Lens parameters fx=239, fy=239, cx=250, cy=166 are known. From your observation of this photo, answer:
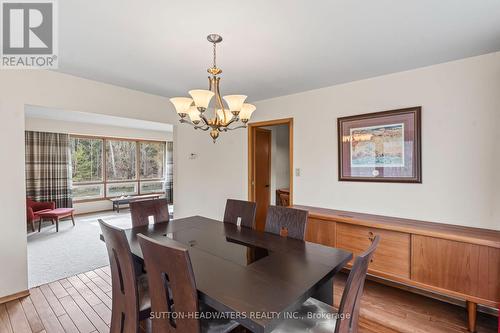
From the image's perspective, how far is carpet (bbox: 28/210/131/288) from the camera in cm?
307

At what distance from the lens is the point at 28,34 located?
1.89 meters

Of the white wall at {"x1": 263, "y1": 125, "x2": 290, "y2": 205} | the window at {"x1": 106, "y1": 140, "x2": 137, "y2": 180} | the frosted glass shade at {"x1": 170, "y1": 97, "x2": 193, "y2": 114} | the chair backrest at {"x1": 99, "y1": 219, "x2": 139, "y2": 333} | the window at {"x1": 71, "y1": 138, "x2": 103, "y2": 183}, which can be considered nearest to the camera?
the chair backrest at {"x1": 99, "y1": 219, "x2": 139, "y2": 333}

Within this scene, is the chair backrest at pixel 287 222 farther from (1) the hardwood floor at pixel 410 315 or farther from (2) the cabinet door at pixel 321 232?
(1) the hardwood floor at pixel 410 315

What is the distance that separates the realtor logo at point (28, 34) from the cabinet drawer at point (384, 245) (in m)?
3.17

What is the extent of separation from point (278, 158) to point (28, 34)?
4.26m

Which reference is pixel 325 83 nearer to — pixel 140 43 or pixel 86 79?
pixel 140 43

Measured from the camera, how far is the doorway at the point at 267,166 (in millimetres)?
4125

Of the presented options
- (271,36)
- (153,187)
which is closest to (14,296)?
(271,36)

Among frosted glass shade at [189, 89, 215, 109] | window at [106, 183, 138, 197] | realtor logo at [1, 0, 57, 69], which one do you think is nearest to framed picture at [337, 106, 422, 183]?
frosted glass shade at [189, 89, 215, 109]

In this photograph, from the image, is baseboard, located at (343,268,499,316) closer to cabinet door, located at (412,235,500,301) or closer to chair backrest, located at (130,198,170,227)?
cabinet door, located at (412,235,500,301)

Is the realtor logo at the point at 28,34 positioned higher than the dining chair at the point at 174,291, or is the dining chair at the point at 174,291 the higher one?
the realtor logo at the point at 28,34

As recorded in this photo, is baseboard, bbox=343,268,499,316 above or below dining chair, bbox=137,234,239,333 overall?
below

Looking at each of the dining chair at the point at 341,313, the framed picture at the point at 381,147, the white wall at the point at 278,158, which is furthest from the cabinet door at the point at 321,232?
the white wall at the point at 278,158

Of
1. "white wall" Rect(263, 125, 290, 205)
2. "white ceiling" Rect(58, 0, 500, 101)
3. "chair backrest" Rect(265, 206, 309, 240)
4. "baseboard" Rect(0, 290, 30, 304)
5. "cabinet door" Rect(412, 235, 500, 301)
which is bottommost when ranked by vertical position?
"baseboard" Rect(0, 290, 30, 304)
